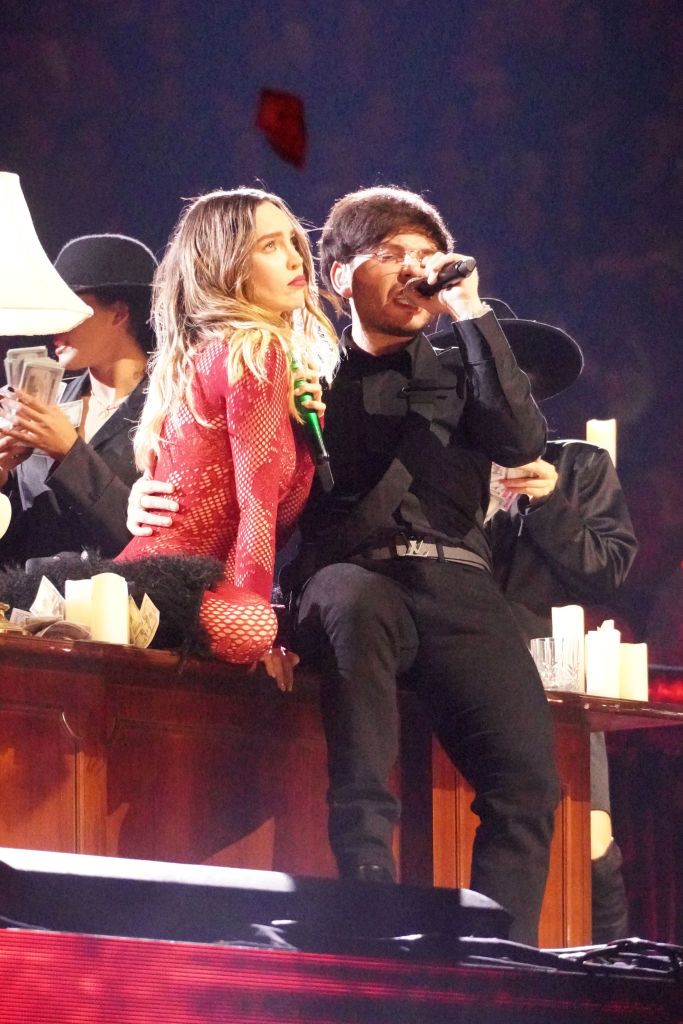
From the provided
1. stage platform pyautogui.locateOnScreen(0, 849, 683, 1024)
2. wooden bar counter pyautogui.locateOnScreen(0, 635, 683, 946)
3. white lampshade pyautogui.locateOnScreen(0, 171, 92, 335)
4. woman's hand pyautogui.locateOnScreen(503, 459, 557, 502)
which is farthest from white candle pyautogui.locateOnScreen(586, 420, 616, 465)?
stage platform pyautogui.locateOnScreen(0, 849, 683, 1024)

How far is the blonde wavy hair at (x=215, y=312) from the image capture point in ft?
7.50

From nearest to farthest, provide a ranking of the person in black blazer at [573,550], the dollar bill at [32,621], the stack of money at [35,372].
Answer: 1. the dollar bill at [32,621]
2. the stack of money at [35,372]
3. the person in black blazer at [573,550]

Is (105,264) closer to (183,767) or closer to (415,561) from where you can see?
(415,561)

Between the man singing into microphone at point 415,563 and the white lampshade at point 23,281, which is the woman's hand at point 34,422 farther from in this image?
the man singing into microphone at point 415,563

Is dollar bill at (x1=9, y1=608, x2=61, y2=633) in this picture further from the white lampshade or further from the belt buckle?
the white lampshade

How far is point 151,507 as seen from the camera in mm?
2244

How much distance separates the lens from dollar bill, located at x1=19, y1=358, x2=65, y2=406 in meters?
2.54

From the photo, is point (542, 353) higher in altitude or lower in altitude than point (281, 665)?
higher

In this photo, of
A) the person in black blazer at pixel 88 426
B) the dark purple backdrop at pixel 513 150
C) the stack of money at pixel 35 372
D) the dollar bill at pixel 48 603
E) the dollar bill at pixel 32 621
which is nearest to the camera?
the dollar bill at pixel 32 621

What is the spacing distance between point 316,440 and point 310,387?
9 centimetres

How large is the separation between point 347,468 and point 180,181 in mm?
1903

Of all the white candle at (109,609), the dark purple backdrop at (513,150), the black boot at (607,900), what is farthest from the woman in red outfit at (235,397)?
the dark purple backdrop at (513,150)

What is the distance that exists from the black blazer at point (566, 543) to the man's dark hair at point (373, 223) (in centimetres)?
64

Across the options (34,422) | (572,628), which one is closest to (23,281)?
(34,422)
